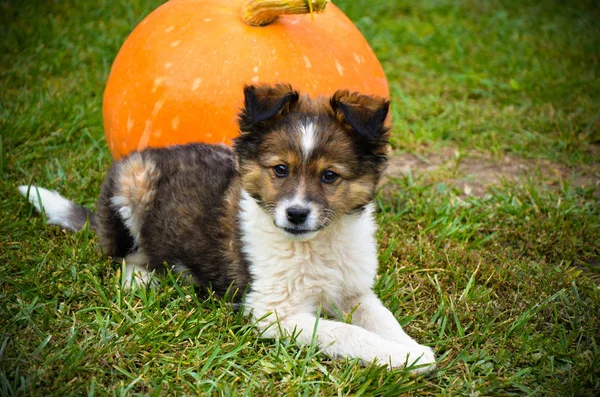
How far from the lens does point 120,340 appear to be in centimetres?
365

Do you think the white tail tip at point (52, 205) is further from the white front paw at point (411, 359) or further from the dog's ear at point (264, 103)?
the white front paw at point (411, 359)

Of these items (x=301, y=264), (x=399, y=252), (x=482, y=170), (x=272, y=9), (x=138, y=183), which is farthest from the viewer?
(x=482, y=170)

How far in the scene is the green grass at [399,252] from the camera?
11.5ft

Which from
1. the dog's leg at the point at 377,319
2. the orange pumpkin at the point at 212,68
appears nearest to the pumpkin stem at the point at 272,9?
the orange pumpkin at the point at 212,68

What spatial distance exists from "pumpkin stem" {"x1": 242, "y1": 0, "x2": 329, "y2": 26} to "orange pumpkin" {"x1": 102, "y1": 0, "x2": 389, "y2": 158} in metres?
0.01

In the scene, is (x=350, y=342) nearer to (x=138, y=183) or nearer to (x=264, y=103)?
(x=264, y=103)

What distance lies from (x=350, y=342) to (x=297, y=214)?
0.77 m

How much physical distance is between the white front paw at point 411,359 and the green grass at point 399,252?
0.25ft

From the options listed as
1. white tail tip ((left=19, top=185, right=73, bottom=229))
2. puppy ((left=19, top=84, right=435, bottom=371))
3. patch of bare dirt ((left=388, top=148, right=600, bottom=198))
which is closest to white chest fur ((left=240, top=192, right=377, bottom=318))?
puppy ((left=19, top=84, right=435, bottom=371))

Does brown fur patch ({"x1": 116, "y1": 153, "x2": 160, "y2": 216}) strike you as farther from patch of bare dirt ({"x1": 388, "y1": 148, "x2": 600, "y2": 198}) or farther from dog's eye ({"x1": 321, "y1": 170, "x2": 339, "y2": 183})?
patch of bare dirt ({"x1": 388, "y1": 148, "x2": 600, "y2": 198})

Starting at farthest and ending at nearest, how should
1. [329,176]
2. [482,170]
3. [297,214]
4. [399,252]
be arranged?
[482,170] → [399,252] → [329,176] → [297,214]

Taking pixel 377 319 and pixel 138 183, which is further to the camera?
pixel 138 183

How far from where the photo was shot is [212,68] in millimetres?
4891

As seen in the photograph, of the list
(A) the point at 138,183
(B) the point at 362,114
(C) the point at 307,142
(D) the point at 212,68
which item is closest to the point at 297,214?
(C) the point at 307,142
